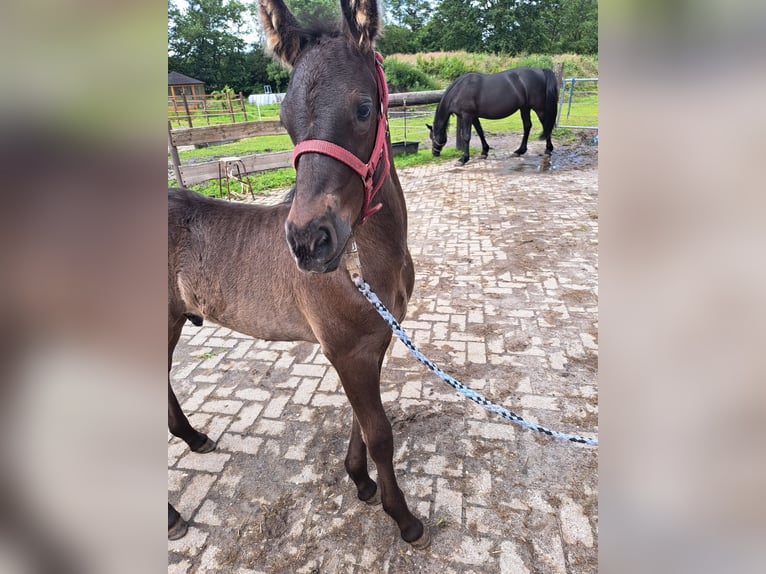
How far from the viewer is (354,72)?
1521 millimetres

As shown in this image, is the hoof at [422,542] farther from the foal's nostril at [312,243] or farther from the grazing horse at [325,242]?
the foal's nostril at [312,243]

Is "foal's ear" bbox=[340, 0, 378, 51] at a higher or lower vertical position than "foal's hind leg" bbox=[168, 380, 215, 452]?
higher

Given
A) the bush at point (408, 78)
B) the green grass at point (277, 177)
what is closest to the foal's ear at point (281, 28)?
the green grass at point (277, 177)

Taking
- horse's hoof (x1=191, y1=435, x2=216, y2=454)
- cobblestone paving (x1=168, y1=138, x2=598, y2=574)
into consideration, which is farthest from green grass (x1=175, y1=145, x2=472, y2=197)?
horse's hoof (x1=191, y1=435, x2=216, y2=454)

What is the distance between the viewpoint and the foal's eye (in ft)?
4.95

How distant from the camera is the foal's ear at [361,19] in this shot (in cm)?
152

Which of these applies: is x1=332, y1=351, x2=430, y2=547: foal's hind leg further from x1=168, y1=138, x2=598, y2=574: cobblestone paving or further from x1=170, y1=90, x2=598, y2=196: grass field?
x1=170, y1=90, x2=598, y2=196: grass field

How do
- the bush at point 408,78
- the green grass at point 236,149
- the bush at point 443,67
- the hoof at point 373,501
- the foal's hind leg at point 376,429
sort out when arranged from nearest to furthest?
the foal's hind leg at point 376,429
the hoof at point 373,501
the green grass at point 236,149
the bush at point 408,78
the bush at point 443,67

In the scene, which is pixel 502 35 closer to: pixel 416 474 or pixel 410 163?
pixel 410 163

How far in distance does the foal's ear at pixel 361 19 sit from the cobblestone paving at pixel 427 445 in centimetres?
239

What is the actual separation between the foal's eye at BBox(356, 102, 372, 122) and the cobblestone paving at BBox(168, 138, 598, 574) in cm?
213

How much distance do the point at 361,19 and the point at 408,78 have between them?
2480cm
